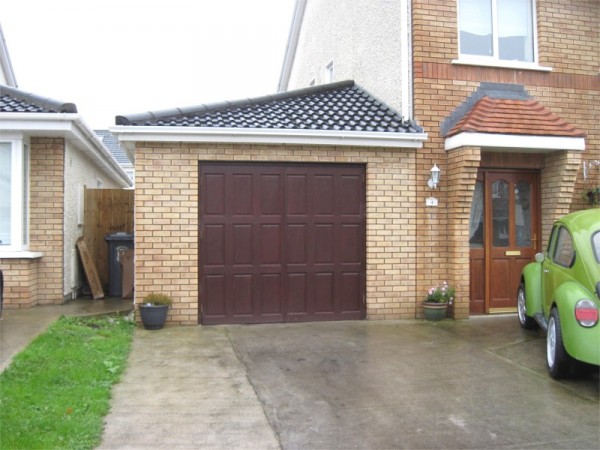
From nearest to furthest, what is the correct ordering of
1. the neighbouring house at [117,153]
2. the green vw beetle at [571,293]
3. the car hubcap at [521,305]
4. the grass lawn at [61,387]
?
the grass lawn at [61,387], the green vw beetle at [571,293], the car hubcap at [521,305], the neighbouring house at [117,153]

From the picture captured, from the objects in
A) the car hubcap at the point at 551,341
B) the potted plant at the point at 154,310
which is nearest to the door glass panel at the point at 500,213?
the car hubcap at the point at 551,341

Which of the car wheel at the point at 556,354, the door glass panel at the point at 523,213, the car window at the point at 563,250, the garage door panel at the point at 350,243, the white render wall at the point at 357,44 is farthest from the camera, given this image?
the white render wall at the point at 357,44

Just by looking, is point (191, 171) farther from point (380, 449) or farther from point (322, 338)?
point (380, 449)

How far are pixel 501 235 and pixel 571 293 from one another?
162 inches

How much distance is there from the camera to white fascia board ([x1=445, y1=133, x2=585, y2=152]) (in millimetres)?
8906

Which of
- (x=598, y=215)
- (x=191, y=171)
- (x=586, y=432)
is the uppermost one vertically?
(x=191, y=171)

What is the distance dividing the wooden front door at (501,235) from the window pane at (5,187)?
7720mm

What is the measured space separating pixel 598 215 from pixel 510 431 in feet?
9.93

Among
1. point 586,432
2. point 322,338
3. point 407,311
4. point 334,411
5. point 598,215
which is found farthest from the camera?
point 407,311

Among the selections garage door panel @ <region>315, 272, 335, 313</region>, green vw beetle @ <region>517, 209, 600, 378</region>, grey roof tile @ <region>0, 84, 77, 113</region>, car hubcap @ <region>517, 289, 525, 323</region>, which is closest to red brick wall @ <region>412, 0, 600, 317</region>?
car hubcap @ <region>517, 289, 525, 323</region>

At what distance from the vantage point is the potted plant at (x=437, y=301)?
364 inches

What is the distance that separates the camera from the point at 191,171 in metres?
8.78

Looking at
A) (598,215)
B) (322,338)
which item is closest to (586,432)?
(598,215)

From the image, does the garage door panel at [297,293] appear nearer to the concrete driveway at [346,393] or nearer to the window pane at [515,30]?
the concrete driveway at [346,393]
